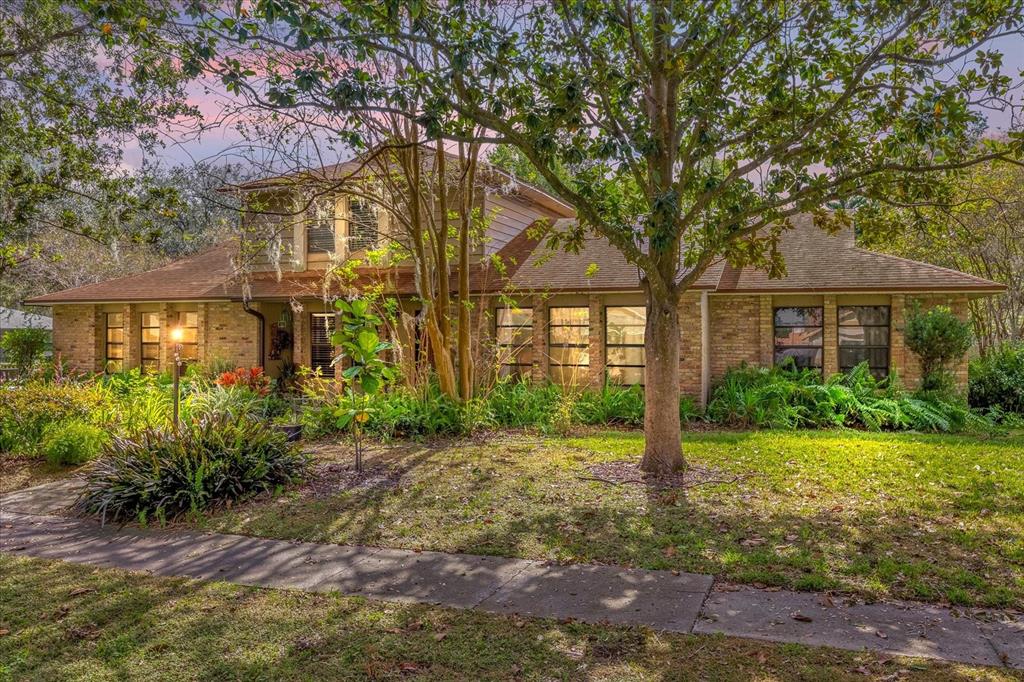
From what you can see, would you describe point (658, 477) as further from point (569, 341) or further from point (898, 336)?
point (898, 336)

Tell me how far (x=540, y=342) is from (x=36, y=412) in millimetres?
9370

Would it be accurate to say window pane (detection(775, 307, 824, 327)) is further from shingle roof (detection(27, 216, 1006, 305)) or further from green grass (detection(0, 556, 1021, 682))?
green grass (detection(0, 556, 1021, 682))

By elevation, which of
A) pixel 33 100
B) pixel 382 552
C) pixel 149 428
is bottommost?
pixel 382 552

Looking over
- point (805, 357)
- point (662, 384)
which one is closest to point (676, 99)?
point (662, 384)

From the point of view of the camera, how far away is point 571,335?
15.6 metres

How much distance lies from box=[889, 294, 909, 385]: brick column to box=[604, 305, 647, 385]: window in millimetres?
5039

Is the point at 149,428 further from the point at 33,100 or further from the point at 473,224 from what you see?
the point at 473,224

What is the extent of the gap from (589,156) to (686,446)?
4.81 meters

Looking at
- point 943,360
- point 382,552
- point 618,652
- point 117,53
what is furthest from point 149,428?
point 943,360

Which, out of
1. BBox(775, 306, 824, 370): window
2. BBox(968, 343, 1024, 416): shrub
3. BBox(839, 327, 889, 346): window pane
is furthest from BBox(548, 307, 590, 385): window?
BBox(968, 343, 1024, 416): shrub

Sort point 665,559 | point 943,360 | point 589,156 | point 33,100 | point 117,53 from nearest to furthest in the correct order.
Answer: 1. point 665,559
2. point 589,156
3. point 117,53
4. point 33,100
5. point 943,360

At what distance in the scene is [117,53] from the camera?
971 cm

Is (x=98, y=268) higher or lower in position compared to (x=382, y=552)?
higher

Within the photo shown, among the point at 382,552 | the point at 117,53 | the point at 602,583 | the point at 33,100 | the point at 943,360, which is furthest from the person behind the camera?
the point at 943,360
